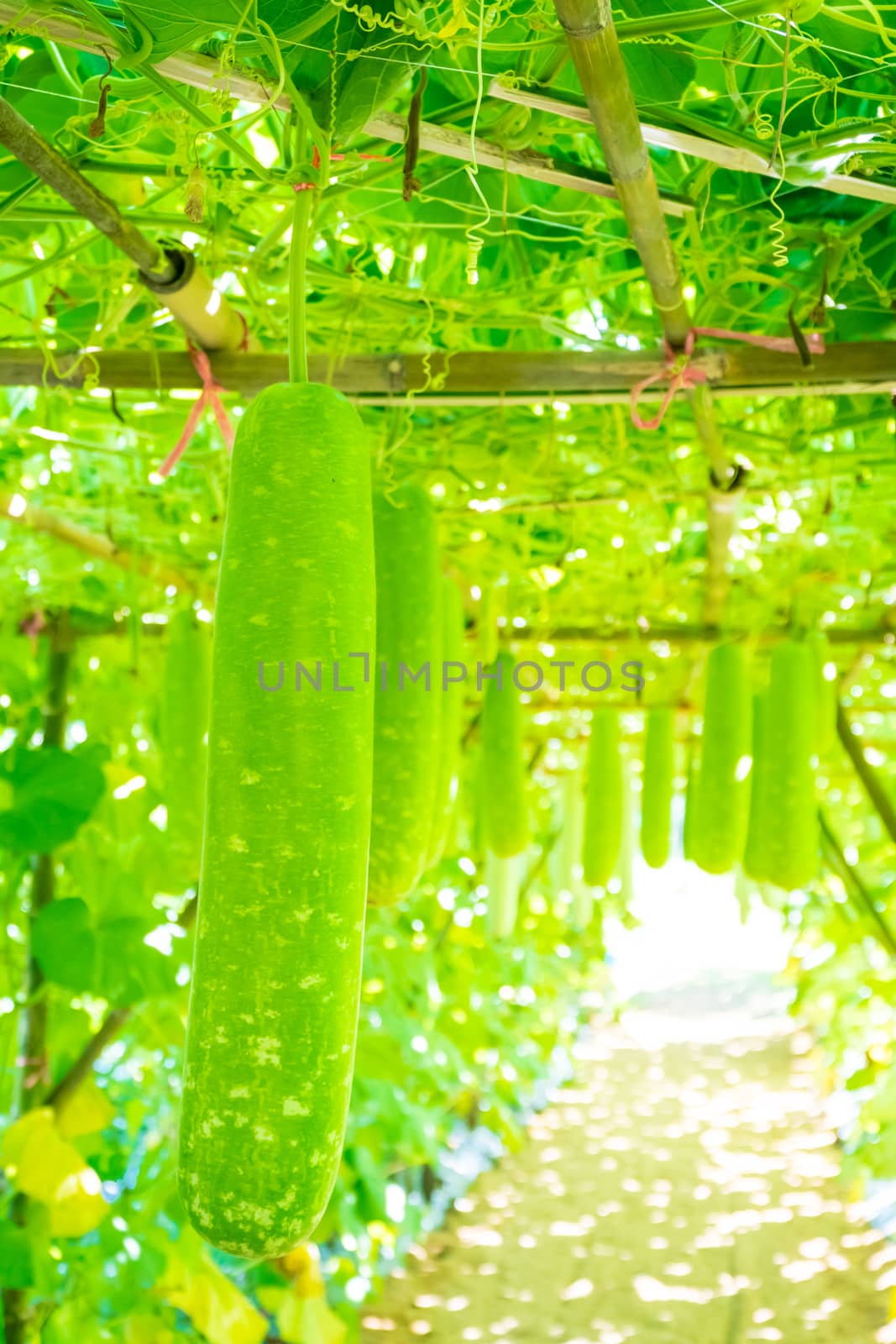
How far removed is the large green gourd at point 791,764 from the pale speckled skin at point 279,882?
1.47 metres

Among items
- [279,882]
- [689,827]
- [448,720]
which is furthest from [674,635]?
[279,882]

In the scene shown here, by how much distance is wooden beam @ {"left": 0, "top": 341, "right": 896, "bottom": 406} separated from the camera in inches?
58.7

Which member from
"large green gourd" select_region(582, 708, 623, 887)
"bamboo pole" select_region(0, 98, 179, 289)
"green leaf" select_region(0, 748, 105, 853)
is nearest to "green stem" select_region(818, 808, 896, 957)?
"large green gourd" select_region(582, 708, 623, 887)

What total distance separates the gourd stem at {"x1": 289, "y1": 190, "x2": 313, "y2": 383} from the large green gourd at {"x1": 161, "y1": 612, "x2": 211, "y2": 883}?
1.35 meters

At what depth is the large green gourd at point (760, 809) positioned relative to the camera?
224cm

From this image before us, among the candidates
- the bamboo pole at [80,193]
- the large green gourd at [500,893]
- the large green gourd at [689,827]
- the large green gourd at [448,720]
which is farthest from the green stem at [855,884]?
the bamboo pole at [80,193]

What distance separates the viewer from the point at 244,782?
2.79 ft

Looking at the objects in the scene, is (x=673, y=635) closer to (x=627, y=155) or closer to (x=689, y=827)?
(x=689, y=827)

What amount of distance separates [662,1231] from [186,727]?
3871 millimetres

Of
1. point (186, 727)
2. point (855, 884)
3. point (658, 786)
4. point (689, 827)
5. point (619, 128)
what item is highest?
point (619, 128)

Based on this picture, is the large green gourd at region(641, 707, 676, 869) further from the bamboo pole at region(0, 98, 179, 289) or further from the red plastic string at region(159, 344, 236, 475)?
the bamboo pole at region(0, 98, 179, 289)

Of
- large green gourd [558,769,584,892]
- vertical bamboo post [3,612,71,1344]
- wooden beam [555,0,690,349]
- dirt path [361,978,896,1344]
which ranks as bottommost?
dirt path [361,978,896,1344]

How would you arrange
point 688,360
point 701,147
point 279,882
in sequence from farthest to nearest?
point 688,360, point 701,147, point 279,882

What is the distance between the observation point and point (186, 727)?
218cm
